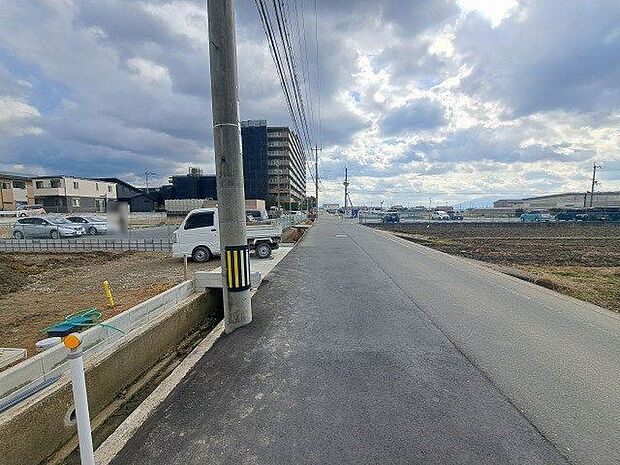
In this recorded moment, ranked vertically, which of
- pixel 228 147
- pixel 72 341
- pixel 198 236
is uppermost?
pixel 228 147

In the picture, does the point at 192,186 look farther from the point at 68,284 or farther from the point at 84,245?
the point at 68,284

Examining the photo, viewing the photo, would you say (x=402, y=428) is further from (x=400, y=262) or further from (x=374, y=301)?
(x=400, y=262)

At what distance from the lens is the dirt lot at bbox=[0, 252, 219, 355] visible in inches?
228

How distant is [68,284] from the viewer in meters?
9.17

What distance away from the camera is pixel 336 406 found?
2.85m

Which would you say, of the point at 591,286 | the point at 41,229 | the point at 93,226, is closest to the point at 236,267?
the point at 591,286

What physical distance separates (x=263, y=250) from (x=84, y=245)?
10219 millimetres

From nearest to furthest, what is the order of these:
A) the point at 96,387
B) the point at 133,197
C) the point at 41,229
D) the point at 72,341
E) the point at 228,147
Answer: the point at 72,341, the point at 96,387, the point at 228,147, the point at 41,229, the point at 133,197

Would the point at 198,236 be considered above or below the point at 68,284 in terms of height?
above

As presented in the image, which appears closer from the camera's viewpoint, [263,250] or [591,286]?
[591,286]

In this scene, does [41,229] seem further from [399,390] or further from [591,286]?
[591,286]

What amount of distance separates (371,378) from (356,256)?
9405mm

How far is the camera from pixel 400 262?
37.3ft

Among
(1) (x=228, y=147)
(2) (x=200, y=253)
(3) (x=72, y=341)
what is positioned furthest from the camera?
(2) (x=200, y=253)
